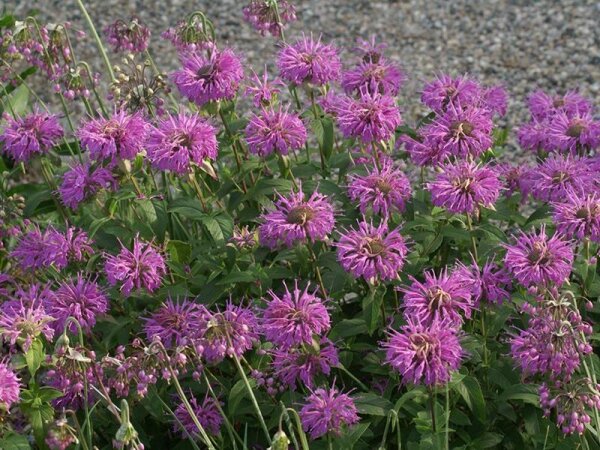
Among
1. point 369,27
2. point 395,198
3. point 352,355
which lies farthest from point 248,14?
point 369,27

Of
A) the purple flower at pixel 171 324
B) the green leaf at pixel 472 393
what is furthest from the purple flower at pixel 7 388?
the green leaf at pixel 472 393

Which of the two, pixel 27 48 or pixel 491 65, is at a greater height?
A: pixel 27 48

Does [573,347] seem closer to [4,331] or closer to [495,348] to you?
[495,348]

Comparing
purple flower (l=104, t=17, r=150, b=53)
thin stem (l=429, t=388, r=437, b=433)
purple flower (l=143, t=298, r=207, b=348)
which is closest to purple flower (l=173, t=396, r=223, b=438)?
purple flower (l=143, t=298, r=207, b=348)

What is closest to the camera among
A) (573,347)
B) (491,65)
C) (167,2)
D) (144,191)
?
(573,347)

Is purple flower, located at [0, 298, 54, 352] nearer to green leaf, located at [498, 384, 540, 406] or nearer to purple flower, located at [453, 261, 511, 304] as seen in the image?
purple flower, located at [453, 261, 511, 304]

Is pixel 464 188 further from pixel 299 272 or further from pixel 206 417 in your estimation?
pixel 206 417

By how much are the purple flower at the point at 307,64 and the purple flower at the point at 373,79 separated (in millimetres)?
118

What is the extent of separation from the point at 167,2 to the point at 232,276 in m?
5.36

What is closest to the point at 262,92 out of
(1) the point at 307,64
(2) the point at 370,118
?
(1) the point at 307,64

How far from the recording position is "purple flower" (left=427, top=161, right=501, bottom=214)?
9.80ft

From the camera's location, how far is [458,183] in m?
3.01

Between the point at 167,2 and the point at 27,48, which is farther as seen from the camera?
the point at 167,2

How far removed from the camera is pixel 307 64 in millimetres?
3539
